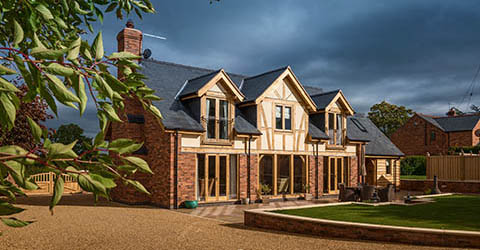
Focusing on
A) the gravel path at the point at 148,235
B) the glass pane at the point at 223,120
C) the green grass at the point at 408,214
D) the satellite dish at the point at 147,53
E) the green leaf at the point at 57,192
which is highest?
the satellite dish at the point at 147,53

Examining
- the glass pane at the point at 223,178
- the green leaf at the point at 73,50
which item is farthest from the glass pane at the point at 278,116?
the green leaf at the point at 73,50

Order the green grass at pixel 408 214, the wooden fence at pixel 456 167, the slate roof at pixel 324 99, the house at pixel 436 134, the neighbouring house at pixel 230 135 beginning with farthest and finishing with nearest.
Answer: the house at pixel 436 134
the wooden fence at pixel 456 167
the slate roof at pixel 324 99
the neighbouring house at pixel 230 135
the green grass at pixel 408 214

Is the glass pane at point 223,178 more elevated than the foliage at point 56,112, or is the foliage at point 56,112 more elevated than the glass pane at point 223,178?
the foliage at point 56,112

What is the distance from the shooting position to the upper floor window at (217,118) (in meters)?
18.4

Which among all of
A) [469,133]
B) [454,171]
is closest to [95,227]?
[454,171]

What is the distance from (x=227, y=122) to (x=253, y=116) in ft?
5.54

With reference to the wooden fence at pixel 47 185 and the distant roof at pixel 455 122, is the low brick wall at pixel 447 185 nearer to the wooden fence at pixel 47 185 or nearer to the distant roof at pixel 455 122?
→ the wooden fence at pixel 47 185

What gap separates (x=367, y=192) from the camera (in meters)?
17.6

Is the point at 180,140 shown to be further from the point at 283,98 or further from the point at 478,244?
the point at 478,244

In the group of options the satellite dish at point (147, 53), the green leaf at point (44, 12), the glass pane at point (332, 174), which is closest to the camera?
the green leaf at point (44, 12)

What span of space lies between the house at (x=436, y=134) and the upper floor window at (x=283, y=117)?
32255 mm

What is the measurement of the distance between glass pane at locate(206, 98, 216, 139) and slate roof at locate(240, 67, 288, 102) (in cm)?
204

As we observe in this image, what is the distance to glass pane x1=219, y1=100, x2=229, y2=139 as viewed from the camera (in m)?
18.7

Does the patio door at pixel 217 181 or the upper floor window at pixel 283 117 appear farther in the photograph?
the upper floor window at pixel 283 117
